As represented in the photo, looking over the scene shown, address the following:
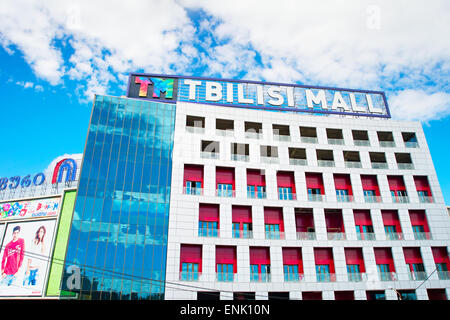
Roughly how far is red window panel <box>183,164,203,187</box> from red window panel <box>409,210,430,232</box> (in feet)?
96.7

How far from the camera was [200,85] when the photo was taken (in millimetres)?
46375

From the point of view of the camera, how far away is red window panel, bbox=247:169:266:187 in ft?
134

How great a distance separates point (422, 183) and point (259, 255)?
27.1m

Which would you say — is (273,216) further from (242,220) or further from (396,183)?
(396,183)

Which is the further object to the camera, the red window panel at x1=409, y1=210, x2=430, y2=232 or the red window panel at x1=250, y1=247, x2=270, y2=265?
the red window panel at x1=409, y1=210, x2=430, y2=232

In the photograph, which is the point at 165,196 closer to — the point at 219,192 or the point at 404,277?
the point at 219,192

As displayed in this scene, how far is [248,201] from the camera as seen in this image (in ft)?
127

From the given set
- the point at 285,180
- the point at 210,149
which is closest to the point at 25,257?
the point at 210,149

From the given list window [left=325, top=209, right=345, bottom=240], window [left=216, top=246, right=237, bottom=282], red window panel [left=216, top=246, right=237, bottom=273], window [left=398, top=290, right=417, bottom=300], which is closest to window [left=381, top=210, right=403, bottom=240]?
window [left=325, top=209, right=345, bottom=240]

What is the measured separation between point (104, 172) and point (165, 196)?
818cm

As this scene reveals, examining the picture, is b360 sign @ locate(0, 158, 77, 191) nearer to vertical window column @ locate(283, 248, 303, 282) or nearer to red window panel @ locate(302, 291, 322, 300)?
vertical window column @ locate(283, 248, 303, 282)

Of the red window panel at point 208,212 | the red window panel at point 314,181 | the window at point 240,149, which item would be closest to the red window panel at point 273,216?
the red window panel at point 314,181

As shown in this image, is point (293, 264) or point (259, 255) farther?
point (293, 264)
